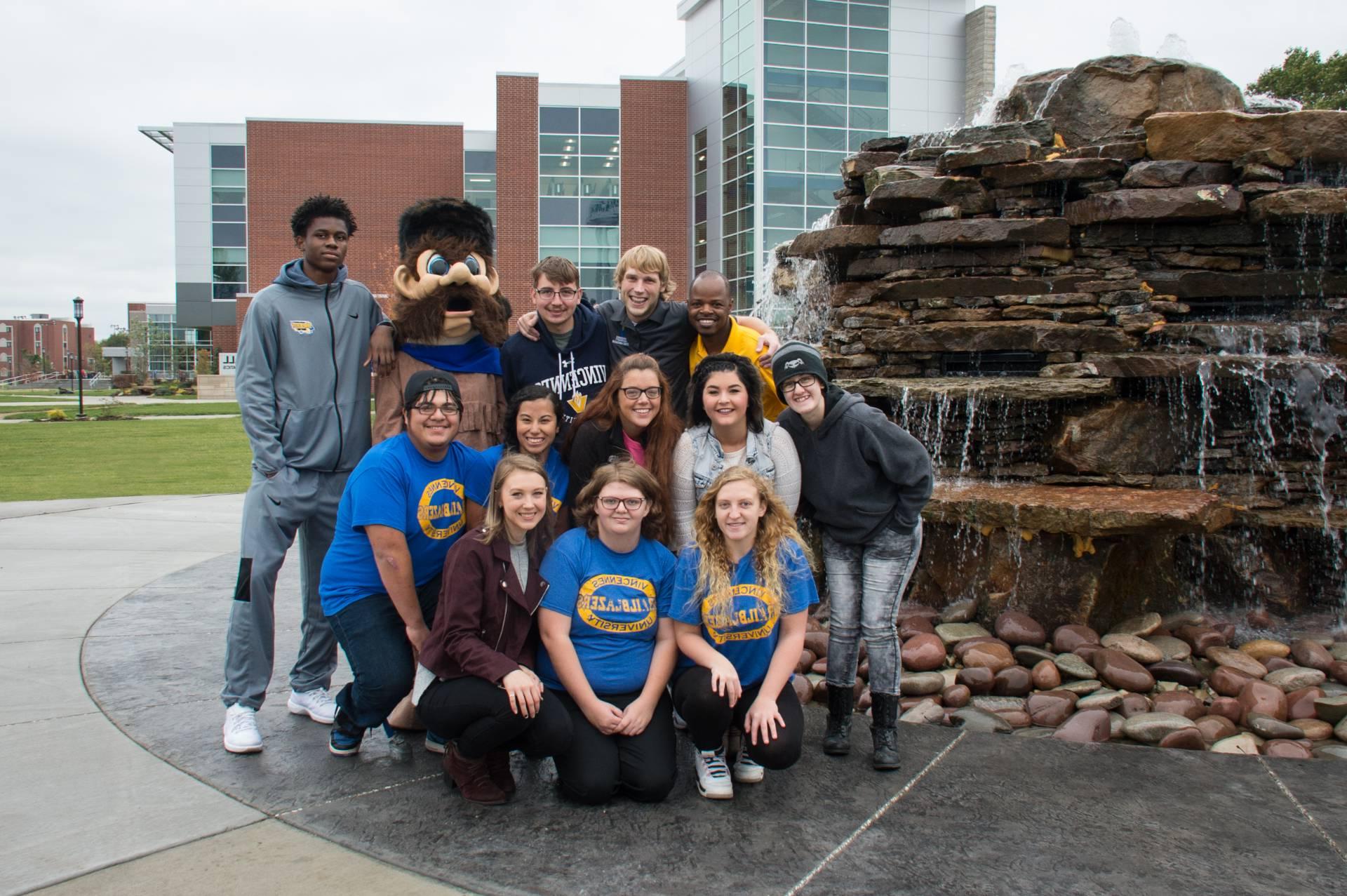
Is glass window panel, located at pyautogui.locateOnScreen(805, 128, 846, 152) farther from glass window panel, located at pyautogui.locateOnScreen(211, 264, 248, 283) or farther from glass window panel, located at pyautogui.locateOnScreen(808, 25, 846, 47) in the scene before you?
glass window panel, located at pyautogui.locateOnScreen(211, 264, 248, 283)

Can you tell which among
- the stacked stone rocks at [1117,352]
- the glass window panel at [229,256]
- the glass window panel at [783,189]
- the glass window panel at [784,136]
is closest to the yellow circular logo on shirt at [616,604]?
the stacked stone rocks at [1117,352]

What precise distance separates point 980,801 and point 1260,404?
143 inches

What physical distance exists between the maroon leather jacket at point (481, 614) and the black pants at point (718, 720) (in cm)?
55

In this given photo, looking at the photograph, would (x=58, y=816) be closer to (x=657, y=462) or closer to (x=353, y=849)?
(x=353, y=849)

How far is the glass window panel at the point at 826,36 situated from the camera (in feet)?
102

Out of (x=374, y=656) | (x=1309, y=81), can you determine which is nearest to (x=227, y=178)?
(x=1309, y=81)

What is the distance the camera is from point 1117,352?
18.8ft

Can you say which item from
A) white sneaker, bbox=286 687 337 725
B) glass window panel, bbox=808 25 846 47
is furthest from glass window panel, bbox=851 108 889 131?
white sneaker, bbox=286 687 337 725

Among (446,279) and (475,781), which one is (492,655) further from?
(446,279)

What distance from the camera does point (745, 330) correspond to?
429 cm

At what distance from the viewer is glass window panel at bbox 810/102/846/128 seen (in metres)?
31.4

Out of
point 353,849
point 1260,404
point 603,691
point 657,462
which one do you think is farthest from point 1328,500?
point 353,849

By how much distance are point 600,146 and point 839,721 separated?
37789mm

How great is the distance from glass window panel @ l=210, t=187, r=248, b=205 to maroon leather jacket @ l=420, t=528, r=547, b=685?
49745 millimetres
